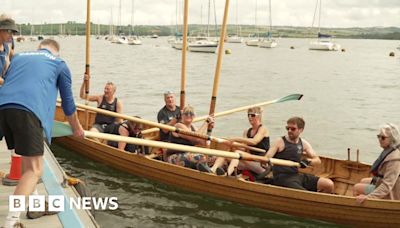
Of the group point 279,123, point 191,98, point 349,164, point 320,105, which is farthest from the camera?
point 191,98

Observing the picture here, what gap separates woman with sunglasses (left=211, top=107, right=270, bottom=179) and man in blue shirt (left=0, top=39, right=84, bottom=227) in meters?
4.72

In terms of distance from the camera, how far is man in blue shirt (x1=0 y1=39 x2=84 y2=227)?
15.7 feet

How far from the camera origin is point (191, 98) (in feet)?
95.6

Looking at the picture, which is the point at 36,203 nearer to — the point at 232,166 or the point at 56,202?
the point at 56,202

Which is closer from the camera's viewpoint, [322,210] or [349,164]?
[322,210]

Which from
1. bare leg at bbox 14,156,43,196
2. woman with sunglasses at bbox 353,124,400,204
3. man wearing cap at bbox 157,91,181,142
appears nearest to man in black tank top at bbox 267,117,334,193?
woman with sunglasses at bbox 353,124,400,204

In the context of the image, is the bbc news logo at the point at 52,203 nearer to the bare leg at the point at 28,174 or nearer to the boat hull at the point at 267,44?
the bare leg at the point at 28,174

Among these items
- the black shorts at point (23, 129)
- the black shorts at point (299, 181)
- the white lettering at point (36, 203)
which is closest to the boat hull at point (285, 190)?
the black shorts at point (299, 181)

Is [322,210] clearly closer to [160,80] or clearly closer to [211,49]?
[160,80]

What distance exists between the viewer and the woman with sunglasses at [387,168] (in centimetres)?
738

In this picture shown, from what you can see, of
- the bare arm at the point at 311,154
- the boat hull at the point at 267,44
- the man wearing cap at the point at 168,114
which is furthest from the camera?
the boat hull at the point at 267,44

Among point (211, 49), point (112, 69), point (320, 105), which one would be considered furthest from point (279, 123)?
point (211, 49)

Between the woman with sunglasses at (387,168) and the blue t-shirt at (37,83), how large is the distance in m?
4.76

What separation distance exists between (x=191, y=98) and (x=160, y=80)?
10906 millimetres
